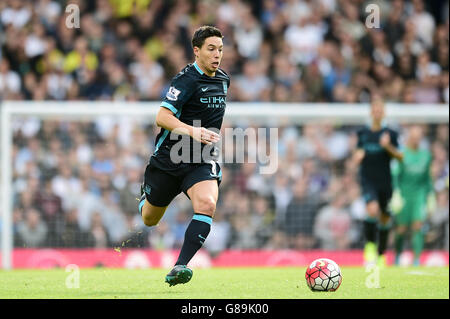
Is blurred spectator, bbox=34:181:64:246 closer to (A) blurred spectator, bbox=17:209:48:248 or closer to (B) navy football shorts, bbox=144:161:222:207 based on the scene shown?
(A) blurred spectator, bbox=17:209:48:248

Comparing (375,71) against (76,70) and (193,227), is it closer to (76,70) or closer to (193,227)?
(76,70)

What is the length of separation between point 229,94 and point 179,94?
8.13 m

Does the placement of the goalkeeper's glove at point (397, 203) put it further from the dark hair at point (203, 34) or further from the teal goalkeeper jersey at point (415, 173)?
the dark hair at point (203, 34)

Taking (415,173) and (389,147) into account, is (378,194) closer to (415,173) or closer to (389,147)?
(389,147)

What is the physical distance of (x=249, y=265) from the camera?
1331cm

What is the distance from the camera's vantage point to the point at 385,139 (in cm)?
1200

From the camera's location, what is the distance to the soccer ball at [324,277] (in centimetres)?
736

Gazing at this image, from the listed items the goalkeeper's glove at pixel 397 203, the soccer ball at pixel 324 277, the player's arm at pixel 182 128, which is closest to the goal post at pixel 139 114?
the goalkeeper's glove at pixel 397 203

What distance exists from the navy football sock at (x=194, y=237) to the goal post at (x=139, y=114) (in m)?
5.45

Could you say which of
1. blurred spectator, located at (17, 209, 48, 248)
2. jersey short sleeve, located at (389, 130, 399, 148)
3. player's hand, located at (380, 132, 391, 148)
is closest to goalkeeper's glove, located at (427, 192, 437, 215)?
jersey short sleeve, located at (389, 130, 399, 148)

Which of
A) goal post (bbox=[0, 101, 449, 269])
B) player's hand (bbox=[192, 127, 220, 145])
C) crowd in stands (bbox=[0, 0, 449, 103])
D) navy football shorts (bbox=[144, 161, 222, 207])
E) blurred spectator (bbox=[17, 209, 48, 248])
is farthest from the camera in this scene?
crowd in stands (bbox=[0, 0, 449, 103])

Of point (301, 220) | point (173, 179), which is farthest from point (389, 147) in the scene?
point (173, 179)

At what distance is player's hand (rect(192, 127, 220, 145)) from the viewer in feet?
23.9

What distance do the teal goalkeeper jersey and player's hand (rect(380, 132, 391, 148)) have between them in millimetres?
1604
